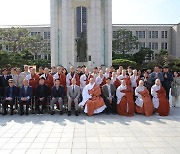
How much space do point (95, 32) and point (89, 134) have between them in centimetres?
1425

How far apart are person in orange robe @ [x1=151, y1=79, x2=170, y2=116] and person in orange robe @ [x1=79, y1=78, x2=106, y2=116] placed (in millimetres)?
2018

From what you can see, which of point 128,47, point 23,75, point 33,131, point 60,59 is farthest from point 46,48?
point 33,131

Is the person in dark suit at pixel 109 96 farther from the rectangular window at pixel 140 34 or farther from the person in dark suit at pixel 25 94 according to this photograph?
the rectangular window at pixel 140 34

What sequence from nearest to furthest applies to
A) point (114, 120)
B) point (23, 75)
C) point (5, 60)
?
point (114, 120) < point (23, 75) < point (5, 60)

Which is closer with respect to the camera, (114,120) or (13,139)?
(13,139)

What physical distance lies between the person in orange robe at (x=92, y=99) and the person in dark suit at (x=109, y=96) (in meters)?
0.21

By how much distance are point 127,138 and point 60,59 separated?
49.6 feet

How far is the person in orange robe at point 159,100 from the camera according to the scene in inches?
384

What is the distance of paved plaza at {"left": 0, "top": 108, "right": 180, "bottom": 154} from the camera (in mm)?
5930

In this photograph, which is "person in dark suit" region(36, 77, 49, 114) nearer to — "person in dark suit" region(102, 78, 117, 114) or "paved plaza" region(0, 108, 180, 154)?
"paved plaza" region(0, 108, 180, 154)

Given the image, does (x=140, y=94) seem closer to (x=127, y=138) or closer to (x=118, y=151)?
(x=127, y=138)

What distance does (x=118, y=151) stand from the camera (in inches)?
227

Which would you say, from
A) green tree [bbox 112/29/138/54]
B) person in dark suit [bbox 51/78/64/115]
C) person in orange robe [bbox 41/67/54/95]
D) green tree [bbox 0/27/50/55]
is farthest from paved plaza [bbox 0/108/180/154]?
green tree [bbox 112/29/138/54]

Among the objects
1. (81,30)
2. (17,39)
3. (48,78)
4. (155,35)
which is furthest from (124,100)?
(155,35)
